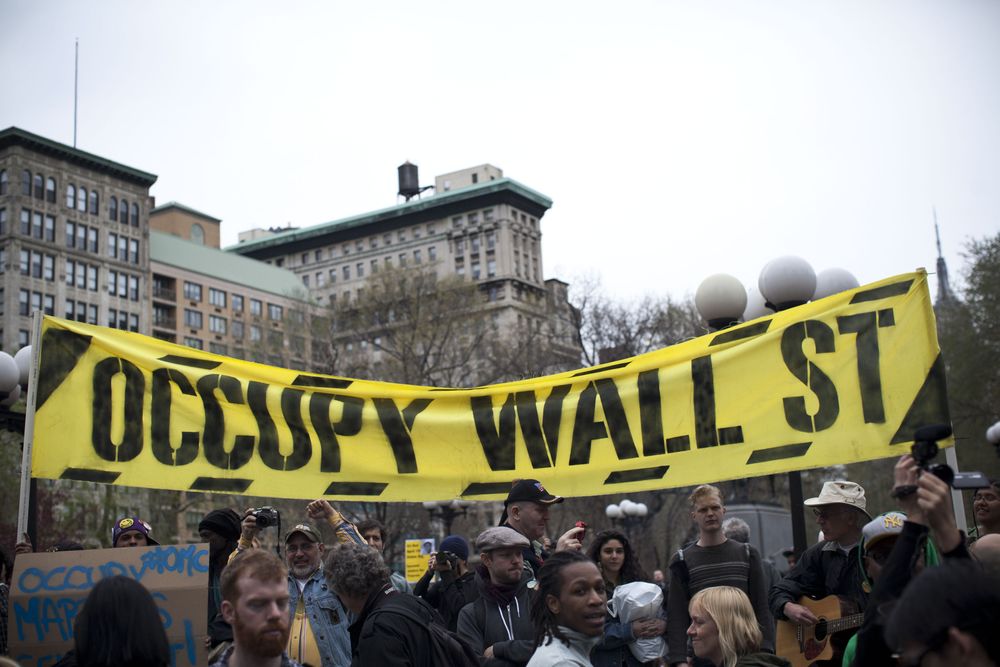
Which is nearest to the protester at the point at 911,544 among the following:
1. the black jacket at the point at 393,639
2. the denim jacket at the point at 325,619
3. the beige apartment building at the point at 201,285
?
the black jacket at the point at 393,639

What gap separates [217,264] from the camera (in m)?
105

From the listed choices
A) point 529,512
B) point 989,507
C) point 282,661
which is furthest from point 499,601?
point 989,507

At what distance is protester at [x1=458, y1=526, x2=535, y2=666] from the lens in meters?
5.91

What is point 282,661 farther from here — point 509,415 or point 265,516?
point 509,415

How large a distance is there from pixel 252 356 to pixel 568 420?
4747 cm

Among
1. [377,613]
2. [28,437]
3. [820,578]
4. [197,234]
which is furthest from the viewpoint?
[197,234]

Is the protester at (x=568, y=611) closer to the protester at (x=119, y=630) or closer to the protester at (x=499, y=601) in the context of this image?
the protester at (x=499, y=601)

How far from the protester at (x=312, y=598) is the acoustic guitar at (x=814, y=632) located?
2.48 m

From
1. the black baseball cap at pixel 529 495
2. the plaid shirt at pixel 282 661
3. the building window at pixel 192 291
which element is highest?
the building window at pixel 192 291

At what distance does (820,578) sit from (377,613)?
2653mm

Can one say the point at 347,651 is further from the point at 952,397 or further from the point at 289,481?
the point at 952,397

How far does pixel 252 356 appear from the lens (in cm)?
5391

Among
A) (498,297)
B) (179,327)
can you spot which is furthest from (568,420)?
(498,297)

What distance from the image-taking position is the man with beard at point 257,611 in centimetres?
430
